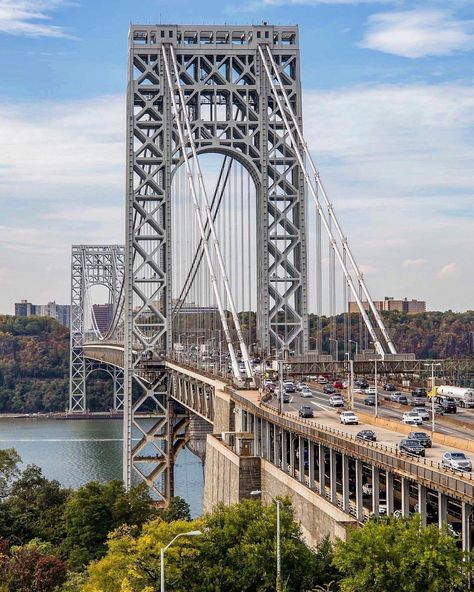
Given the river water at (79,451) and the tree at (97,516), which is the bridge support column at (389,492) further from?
the river water at (79,451)

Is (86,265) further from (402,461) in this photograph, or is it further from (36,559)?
(402,461)

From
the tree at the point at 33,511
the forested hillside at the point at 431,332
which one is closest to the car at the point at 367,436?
the tree at the point at 33,511

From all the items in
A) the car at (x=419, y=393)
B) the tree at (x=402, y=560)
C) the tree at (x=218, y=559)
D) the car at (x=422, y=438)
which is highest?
the car at (x=419, y=393)

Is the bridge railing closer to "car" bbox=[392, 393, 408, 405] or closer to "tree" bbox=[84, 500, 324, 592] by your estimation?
"tree" bbox=[84, 500, 324, 592]

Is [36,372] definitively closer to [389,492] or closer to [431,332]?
[431,332]

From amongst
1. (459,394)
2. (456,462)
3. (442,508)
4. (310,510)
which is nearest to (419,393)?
(459,394)

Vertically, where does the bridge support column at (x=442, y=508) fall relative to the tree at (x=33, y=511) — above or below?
above

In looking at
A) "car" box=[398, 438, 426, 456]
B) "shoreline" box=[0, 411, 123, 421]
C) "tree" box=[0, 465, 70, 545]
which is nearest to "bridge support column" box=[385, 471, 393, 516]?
"car" box=[398, 438, 426, 456]
